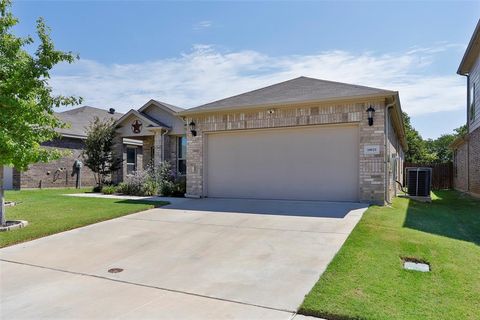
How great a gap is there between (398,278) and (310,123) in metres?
6.85

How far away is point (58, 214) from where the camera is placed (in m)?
9.35

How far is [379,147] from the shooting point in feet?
31.4

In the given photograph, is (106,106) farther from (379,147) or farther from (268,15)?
(379,147)

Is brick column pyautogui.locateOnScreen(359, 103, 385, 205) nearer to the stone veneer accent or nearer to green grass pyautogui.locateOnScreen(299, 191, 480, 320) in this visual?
the stone veneer accent

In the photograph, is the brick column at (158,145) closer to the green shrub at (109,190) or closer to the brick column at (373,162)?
the green shrub at (109,190)

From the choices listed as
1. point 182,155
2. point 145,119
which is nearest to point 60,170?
point 145,119

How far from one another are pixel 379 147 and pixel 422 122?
35.3 metres

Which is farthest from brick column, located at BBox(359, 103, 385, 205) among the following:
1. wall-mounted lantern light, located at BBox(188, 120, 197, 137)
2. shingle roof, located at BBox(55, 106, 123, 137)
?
shingle roof, located at BBox(55, 106, 123, 137)

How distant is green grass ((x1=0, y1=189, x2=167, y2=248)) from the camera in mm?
7252

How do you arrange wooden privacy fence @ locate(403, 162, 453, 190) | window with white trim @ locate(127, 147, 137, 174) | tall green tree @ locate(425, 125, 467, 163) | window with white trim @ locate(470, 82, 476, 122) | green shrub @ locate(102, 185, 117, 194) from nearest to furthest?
green shrub @ locate(102, 185, 117, 194) → window with white trim @ locate(470, 82, 476, 122) → window with white trim @ locate(127, 147, 137, 174) → wooden privacy fence @ locate(403, 162, 453, 190) → tall green tree @ locate(425, 125, 467, 163)

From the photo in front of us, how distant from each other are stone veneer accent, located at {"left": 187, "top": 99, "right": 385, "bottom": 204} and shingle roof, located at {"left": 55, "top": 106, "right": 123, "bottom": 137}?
8739 mm

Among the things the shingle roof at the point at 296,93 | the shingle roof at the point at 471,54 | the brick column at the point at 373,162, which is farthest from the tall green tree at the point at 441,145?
the brick column at the point at 373,162

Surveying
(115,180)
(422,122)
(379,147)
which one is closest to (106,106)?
(115,180)

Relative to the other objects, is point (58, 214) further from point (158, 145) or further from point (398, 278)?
point (398, 278)
